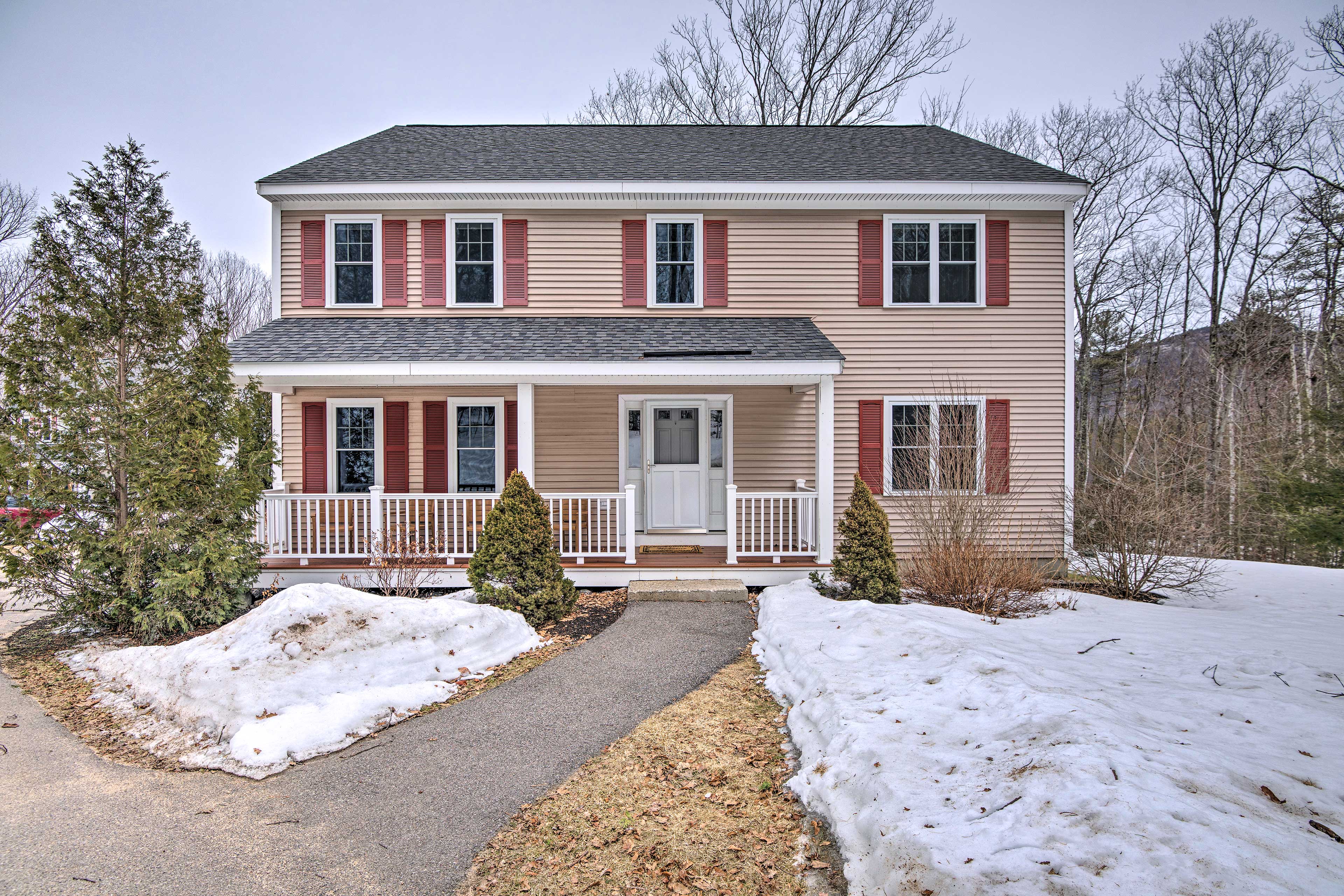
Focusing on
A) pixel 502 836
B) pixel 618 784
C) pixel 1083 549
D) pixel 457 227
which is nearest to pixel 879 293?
pixel 1083 549

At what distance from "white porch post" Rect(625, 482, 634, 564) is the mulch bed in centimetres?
48

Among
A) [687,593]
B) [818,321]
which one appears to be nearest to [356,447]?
[687,593]

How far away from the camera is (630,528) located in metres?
8.34

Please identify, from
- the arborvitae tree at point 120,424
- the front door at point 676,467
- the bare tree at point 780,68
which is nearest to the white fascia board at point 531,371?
the arborvitae tree at point 120,424

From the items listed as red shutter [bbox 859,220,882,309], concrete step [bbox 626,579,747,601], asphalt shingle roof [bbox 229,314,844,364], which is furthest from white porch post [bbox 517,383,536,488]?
red shutter [bbox 859,220,882,309]

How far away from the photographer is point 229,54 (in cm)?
1567

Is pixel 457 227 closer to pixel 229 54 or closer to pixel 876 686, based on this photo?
pixel 876 686

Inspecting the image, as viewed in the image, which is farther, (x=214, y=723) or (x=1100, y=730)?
(x=214, y=723)

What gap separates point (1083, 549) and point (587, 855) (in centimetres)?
887

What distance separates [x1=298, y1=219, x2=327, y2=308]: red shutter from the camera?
32.0 ft

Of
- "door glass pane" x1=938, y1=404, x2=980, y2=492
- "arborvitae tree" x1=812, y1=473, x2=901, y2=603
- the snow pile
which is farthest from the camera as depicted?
"door glass pane" x1=938, y1=404, x2=980, y2=492

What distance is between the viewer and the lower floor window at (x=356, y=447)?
9852 mm

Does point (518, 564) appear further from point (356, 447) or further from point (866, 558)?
point (356, 447)

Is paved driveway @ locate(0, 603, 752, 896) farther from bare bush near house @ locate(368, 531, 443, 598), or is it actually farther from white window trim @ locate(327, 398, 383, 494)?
white window trim @ locate(327, 398, 383, 494)
